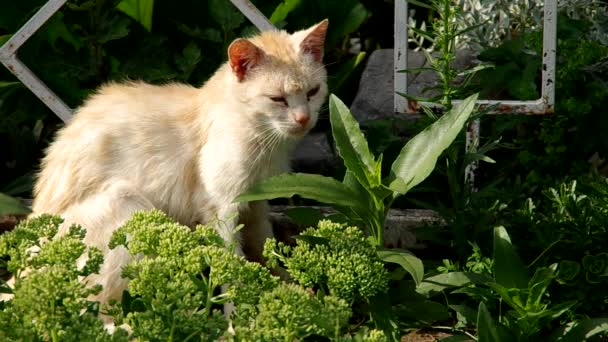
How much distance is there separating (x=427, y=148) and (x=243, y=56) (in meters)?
0.87

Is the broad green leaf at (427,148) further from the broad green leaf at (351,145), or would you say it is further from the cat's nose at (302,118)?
the cat's nose at (302,118)

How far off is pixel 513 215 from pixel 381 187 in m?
0.81

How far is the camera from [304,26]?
5.50m

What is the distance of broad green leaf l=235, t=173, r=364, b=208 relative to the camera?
11.2 ft

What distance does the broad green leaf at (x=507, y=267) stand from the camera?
3342 mm

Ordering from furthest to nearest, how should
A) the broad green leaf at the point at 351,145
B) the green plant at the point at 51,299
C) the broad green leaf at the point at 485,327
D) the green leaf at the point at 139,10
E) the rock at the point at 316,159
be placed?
the rock at the point at 316,159
the green leaf at the point at 139,10
the broad green leaf at the point at 351,145
the broad green leaf at the point at 485,327
the green plant at the point at 51,299

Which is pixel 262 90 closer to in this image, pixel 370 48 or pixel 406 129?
pixel 406 129

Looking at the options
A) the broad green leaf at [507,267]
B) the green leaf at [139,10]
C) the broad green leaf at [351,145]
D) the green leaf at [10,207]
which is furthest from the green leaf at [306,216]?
the green leaf at [139,10]

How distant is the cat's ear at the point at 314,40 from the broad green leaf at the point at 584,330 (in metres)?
1.49

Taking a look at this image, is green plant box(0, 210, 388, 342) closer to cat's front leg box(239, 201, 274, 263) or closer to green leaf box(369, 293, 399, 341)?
green leaf box(369, 293, 399, 341)

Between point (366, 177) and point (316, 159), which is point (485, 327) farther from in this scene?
point (316, 159)

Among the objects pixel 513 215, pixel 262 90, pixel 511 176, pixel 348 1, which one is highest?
pixel 262 90

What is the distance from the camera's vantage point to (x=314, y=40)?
4.06 m

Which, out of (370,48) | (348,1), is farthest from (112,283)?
(370,48)
